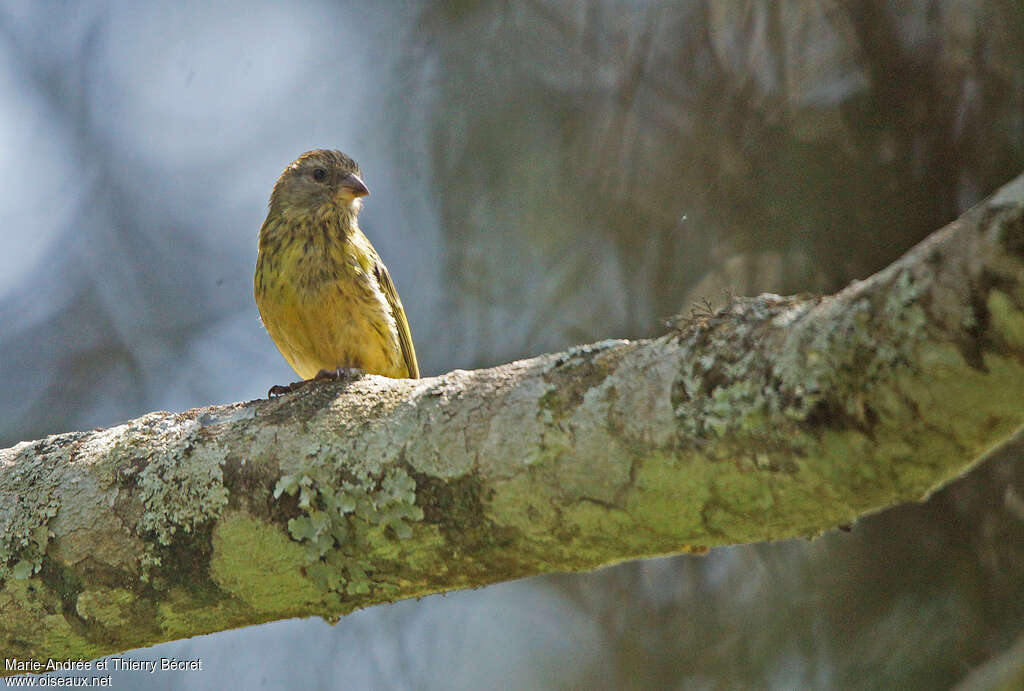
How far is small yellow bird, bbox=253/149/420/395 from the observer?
4.11 m

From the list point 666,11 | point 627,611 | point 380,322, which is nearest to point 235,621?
point 380,322

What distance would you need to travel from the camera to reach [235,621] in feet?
7.97

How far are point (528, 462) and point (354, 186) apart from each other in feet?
9.84

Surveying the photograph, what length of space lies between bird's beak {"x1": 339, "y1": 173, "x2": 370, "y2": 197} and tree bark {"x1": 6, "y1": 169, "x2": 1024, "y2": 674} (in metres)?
2.22

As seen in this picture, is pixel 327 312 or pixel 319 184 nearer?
pixel 327 312

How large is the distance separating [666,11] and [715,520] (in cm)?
438

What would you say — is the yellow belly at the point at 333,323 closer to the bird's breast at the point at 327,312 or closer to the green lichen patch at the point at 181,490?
the bird's breast at the point at 327,312

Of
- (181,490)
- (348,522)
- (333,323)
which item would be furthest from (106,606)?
(333,323)

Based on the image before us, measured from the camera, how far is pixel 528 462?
2.03m

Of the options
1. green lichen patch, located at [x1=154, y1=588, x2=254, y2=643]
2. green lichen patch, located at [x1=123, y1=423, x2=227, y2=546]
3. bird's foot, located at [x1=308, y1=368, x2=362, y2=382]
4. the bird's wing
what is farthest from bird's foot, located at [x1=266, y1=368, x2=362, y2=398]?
the bird's wing

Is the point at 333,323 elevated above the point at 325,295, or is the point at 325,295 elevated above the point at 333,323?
the point at 325,295

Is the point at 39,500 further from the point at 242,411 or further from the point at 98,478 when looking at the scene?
the point at 242,411

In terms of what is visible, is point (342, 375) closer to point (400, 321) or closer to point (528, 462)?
point (528, 462)

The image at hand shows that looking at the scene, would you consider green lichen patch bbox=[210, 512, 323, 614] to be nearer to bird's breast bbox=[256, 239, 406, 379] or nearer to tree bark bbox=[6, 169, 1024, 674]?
tree bark bbox=[6, 169, 1024, 674]
